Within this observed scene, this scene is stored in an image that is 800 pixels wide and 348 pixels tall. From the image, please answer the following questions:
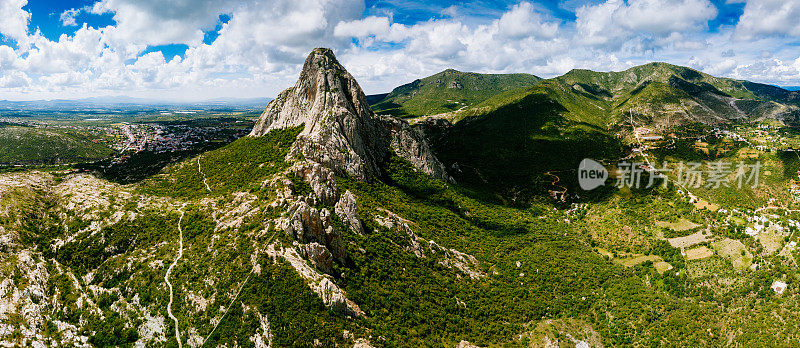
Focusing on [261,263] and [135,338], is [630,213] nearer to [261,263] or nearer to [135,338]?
[261,263]

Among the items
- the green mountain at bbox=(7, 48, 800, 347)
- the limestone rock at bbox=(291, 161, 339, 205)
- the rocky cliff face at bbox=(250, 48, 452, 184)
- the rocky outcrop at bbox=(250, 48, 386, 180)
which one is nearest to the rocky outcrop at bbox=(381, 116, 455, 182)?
the rocky cliff face at bbox=(250, 48, 452, 184)

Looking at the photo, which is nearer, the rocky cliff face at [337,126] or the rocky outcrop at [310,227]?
the rocky outcrop at [310,227]

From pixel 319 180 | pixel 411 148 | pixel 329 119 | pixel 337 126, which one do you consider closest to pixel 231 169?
pixel 319 180

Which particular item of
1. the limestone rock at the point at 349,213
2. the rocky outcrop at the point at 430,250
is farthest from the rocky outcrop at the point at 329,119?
the rocky outcrop at the point at 430,250

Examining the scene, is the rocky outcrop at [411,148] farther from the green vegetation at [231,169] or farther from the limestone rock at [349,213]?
the limestone rock at [349,213]

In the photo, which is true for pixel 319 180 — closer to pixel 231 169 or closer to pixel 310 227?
pixel 310 227

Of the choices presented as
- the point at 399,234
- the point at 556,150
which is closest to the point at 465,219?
the point at 399,234

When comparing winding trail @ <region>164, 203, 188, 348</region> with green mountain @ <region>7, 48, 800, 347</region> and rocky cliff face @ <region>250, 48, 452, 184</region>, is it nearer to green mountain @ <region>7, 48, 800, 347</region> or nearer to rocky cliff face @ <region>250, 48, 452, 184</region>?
green mountain @ <region>7, 48, 800, 347</region>

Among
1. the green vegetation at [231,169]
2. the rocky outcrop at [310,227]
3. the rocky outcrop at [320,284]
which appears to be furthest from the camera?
the green vegetation at [231,169]
